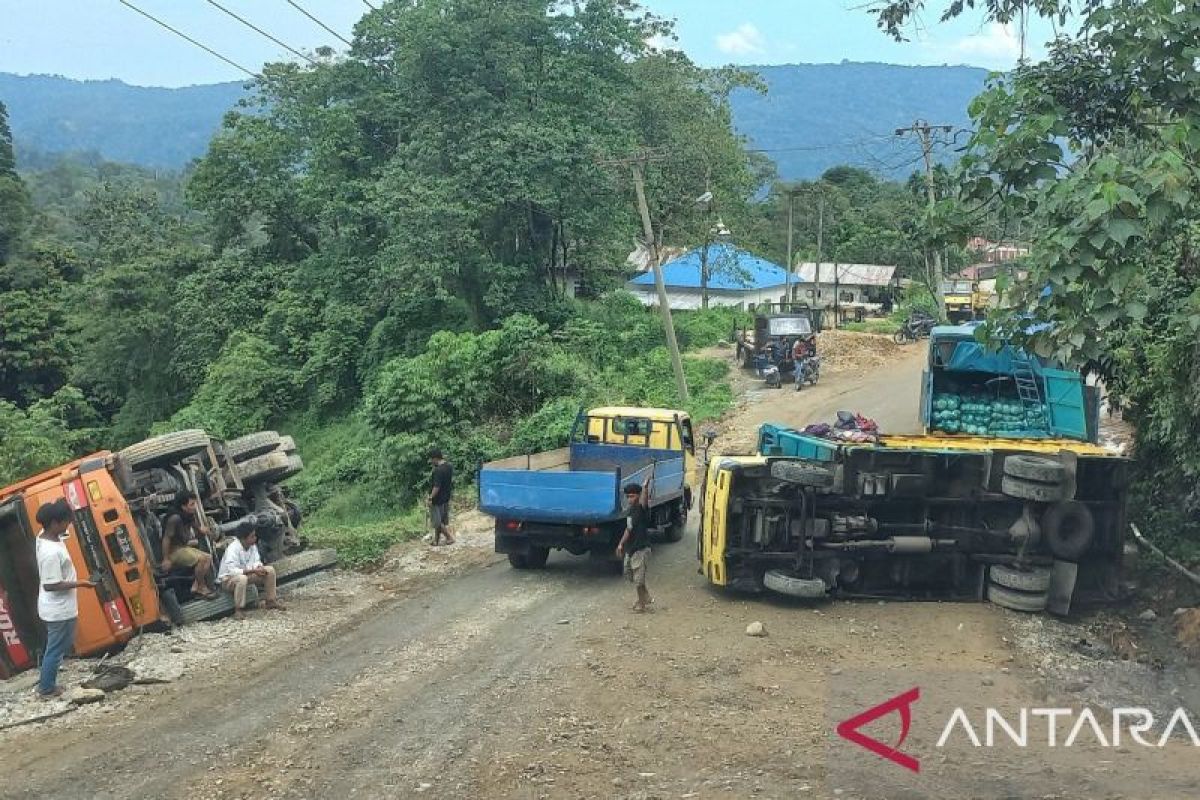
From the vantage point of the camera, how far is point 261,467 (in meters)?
13.3

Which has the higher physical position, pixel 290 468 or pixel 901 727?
pixel 290 468

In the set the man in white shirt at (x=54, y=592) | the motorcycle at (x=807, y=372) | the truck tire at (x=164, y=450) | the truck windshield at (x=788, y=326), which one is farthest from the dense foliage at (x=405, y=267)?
the man in white shirt at (x=54, y=592)

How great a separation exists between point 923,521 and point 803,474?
151 cm

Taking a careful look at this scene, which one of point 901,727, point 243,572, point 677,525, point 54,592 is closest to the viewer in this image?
point 901,727

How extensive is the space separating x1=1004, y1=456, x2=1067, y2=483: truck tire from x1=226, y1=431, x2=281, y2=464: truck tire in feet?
29.7

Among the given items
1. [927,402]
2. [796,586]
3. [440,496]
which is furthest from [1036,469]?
[440,496]

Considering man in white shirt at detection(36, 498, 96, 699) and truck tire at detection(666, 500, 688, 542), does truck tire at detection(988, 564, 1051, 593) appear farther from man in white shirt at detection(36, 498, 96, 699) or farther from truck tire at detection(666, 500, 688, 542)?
man in white shirt at detection(36, 498, 96, 699)

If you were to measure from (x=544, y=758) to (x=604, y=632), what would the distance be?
325cm

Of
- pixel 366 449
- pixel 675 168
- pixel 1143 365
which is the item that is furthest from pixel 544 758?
pixel 675 168

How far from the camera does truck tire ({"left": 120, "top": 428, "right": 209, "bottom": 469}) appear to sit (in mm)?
11664

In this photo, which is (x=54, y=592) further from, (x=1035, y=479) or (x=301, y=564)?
(x=1035, y=479)

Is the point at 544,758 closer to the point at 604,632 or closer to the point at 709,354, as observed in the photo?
the point at 604,632

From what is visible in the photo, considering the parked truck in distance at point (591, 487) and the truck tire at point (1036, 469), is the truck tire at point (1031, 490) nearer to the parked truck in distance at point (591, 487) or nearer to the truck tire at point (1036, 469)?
the truck tire at point (1036, 469)

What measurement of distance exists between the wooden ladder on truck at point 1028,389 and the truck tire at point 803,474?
3.90 meters
